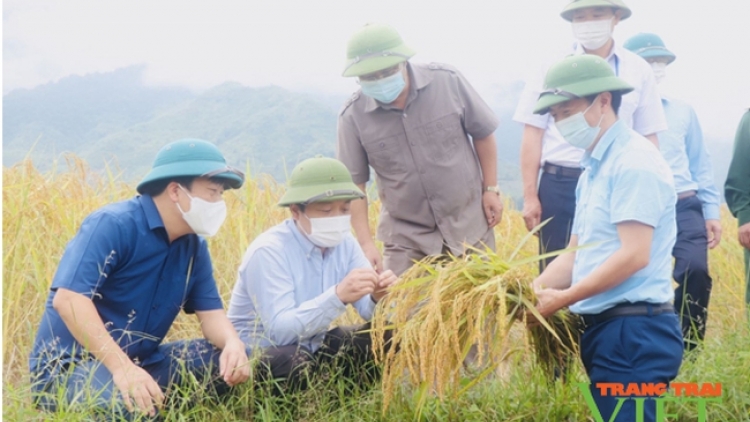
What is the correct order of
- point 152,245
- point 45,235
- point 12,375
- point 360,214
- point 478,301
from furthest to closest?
point 45,235 < point 360,214 < point 12,375 < point 152,245 < point 478,301

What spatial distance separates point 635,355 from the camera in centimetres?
340

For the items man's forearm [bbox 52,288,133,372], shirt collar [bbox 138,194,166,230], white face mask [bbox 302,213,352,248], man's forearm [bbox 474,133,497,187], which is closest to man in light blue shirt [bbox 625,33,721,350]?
man's forearm [bbox 474,133,497,187]

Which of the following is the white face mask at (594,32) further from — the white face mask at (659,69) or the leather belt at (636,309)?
the leather belt at (636,309)

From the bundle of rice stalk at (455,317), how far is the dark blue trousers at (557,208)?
4.38 feet

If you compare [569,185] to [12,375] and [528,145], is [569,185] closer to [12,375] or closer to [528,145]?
[528,145]

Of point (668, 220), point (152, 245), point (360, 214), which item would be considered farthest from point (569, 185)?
point (152, 245)

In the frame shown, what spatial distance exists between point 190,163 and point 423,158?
154cm

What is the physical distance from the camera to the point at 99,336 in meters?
3.76

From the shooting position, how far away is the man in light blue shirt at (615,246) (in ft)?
11.0

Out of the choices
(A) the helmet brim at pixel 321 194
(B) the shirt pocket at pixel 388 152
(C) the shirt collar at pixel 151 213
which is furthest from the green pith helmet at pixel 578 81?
(C) the shirt collar at pixel 151 213

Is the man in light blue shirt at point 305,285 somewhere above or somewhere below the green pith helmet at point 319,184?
below

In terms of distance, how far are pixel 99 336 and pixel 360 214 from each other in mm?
1920

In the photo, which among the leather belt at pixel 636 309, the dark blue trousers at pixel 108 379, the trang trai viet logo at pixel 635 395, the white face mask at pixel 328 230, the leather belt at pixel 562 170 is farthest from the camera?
the leather belt at pixel 562 170

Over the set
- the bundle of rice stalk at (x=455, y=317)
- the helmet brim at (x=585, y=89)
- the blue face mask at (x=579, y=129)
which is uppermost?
the helmet brim at (x=585, y=89)
